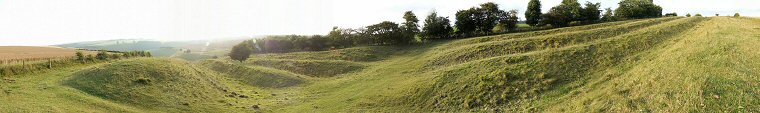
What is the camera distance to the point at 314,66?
72.7 metres

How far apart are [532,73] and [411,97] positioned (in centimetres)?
1123

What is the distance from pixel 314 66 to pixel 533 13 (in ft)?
187

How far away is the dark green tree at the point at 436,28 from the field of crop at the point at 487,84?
35313 mm

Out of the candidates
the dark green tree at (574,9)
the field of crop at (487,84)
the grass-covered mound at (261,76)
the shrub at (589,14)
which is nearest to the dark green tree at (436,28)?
the dark green tree at (574,9)

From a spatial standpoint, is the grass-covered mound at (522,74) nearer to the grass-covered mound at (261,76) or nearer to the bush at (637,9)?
the grass-covered mound at (261,76)

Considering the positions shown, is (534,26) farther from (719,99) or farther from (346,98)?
(719,99)

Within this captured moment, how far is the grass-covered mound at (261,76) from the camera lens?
198 feet

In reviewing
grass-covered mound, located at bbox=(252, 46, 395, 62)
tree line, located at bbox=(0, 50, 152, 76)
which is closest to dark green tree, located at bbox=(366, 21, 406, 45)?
grass-covered mound, located at bbox=(252, 46, 395, 62)

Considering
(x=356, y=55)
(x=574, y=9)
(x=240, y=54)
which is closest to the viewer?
(x=356, y=55)

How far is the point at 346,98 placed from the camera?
46.2 metres

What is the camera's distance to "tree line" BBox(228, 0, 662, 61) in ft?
327

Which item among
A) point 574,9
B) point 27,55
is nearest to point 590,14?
point 574,9

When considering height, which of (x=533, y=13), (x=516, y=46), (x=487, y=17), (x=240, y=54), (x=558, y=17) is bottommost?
(x=240, y=54)

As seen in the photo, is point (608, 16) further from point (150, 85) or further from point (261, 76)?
point (150, 85)
